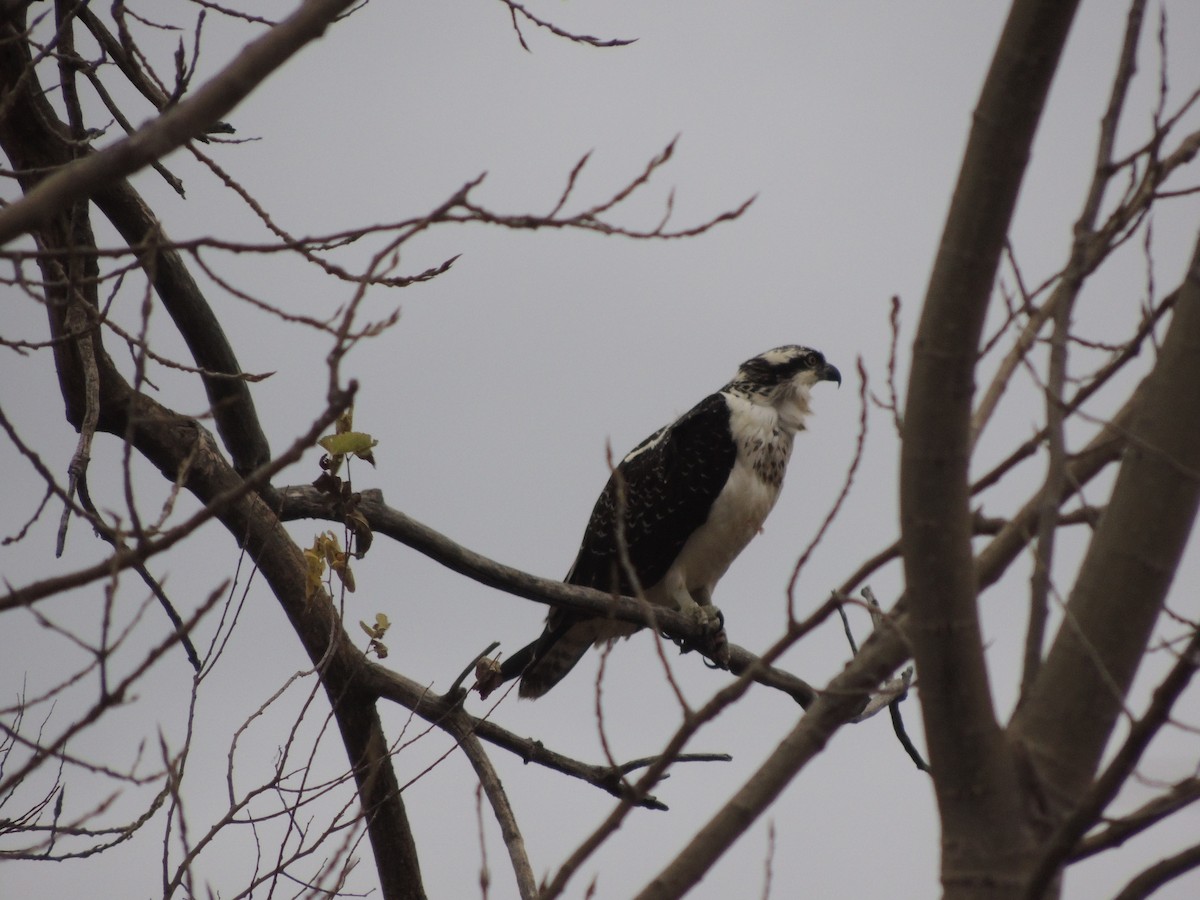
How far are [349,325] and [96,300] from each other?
268 centimetres

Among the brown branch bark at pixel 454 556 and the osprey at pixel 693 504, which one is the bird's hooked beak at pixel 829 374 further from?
the brown branch bark at pixel 454 556

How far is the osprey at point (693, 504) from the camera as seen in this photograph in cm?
616

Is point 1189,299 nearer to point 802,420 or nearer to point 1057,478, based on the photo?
point 1057,478

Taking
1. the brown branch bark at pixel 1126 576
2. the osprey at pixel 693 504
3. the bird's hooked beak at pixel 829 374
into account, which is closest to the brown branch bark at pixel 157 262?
the osprey at pixel 693 504

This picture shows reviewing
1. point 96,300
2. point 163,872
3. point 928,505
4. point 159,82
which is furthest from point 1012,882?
point 96,300

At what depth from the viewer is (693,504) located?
618 cm

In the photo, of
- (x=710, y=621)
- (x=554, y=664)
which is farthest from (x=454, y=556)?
(x=554, y=664)

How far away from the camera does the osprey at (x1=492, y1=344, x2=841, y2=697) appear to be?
616cm

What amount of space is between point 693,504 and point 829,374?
107 centimetres

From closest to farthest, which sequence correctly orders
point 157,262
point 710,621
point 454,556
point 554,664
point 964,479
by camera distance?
point 964,479 → point 157,262 → point 454,556 → point 710,621 → point 554,664

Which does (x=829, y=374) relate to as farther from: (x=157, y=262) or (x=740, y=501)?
(x=157, y=262)

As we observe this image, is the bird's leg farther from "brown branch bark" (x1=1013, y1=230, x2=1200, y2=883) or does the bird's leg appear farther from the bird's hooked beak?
"brown branch bark" (x1=1013, y1=230, x2=1200, y2=883)

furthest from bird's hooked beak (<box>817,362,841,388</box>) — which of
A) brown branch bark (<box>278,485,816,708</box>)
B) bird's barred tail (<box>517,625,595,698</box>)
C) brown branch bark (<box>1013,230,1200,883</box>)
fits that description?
brown branch bark (<box>1013,230,1200,883</box>)

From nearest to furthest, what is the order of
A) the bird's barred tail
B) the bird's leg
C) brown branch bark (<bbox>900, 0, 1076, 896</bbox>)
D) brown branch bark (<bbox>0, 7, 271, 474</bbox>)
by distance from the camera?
1. brown branch bark (<bbox>900, 0, 1076, 896</bbox>)
2. brown branch bark (<bbox>0, 7, 271, 474</bbox>)
3. the bird's leg
4. the bird's barred tail
